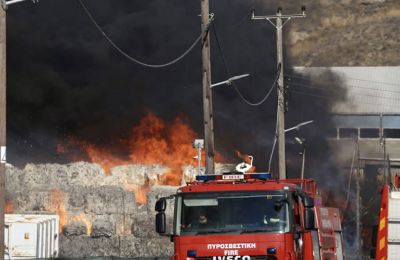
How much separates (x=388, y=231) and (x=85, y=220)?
109 ft

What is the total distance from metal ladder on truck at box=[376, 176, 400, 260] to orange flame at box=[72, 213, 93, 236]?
107 feet

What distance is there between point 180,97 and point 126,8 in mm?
6007

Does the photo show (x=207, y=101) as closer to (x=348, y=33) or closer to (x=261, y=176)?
(x=261, y=176)

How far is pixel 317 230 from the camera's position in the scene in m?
19.7

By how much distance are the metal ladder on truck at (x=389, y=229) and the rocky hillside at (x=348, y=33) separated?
99.4m

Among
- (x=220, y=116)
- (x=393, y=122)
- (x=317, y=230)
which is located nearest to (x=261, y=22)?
(x=220, y=116)

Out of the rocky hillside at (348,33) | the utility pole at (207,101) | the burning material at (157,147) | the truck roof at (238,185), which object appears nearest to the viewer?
the truck roof at (238,185)

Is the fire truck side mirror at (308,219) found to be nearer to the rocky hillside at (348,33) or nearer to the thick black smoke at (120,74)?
the thick black smoke at (120,74)

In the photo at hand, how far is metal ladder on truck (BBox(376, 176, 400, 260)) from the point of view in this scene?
15914 mm

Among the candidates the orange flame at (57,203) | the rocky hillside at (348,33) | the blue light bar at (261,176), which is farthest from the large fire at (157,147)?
the rocky hillside at (348,33)

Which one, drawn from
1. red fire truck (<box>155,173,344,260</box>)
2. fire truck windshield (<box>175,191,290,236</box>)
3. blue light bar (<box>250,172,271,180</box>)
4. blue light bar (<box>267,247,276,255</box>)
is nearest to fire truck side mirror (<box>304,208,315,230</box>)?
red fire truck (<box>155,173,344,260</box>)

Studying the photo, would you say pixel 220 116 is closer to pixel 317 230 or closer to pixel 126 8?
pixel 126 8

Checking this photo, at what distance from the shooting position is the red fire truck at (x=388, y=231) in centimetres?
1591

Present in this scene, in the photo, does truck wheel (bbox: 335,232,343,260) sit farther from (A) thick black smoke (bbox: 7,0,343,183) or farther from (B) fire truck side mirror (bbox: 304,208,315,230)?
(A) thick black smoke (bbox: 7,0,343,183)
